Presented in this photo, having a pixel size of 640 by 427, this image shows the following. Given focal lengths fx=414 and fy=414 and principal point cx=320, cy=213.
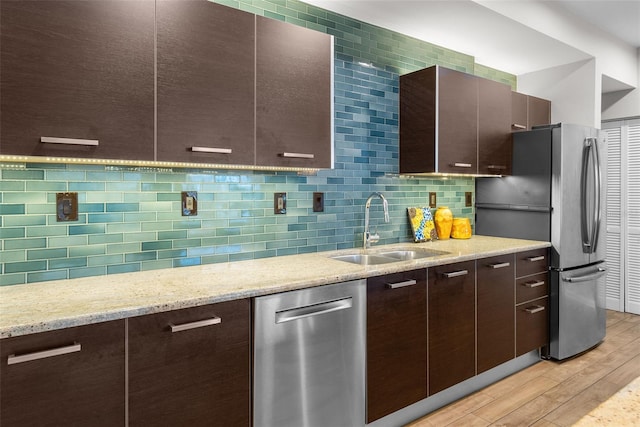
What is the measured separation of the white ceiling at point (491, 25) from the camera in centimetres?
273

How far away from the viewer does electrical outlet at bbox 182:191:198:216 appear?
218cm

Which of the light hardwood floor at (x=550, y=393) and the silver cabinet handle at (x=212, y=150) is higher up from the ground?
the silver cabinet handle at (x=212, y=150)

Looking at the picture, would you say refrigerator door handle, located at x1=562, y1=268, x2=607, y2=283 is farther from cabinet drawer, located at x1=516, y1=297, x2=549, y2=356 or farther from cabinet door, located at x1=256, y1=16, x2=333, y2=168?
cabinet door, located at x1=256, y1=16, x2=333, y2=168

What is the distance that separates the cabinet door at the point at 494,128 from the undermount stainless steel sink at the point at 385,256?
0.86 meters

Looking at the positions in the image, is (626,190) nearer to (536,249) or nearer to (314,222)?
(536,249)

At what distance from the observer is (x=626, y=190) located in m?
4.38

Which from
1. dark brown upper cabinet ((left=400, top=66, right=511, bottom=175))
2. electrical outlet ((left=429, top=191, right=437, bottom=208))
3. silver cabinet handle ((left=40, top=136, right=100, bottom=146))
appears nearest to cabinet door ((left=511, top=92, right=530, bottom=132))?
dark brown upper cabinet ((left=400, top=66, right=511, bottom=175))

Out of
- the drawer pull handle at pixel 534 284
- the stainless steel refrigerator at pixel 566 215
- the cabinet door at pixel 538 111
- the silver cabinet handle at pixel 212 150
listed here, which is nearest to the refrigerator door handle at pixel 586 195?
the stainless steel refrigerator at pixel 566 215

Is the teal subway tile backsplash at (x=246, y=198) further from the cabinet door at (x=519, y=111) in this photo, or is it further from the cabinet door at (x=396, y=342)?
the cabinet door at (x=396, y=342)

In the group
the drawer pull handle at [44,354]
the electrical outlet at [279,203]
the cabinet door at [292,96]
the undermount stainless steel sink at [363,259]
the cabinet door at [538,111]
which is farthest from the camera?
the cabinet door at [538,111]

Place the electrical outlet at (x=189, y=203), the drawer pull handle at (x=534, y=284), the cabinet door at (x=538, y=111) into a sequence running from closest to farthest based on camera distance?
the electrical outlet at (x=189, y=203) → the drawer pull handle at (x=534, y=284) → the cabinet door at (x=538, y=111)

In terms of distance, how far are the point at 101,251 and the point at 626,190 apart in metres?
4.92

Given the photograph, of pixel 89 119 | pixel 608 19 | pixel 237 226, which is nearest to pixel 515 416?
pixel 237 226

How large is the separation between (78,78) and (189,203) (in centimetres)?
81
